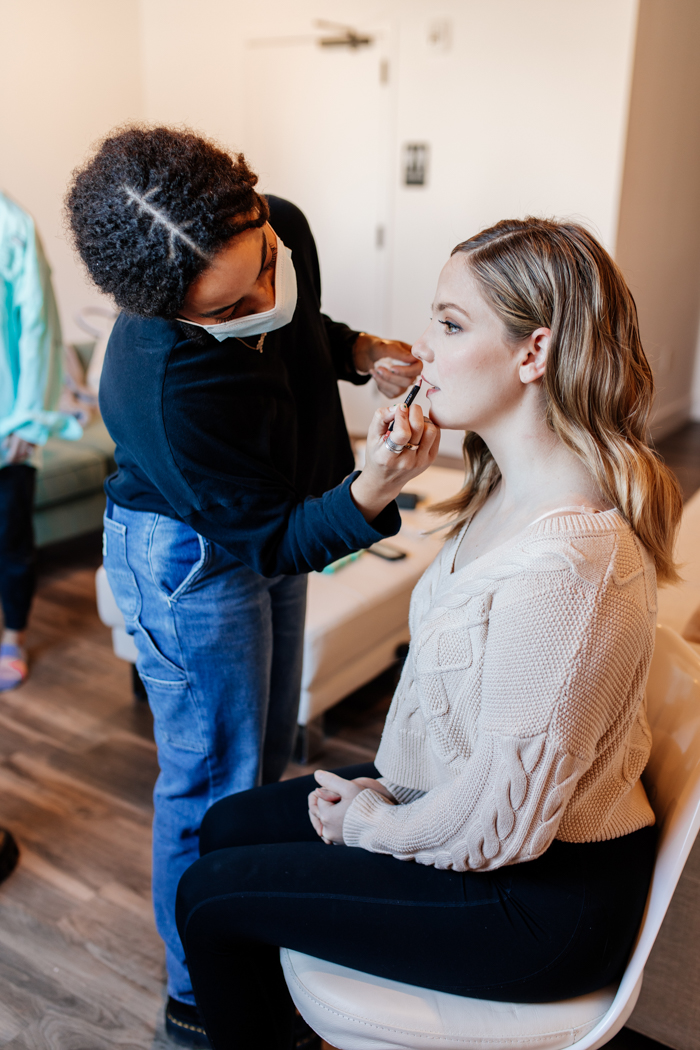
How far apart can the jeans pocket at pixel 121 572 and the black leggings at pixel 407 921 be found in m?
0.37

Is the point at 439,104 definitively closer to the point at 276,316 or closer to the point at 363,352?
the point at 363,352

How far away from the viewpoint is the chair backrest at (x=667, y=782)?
837 mm

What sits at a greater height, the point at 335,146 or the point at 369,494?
the point at 335,146

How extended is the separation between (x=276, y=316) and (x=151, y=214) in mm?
210

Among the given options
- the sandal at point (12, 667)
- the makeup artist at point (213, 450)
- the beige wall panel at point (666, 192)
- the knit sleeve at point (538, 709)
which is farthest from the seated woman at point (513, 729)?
the beige wall panel at point (666, 192)

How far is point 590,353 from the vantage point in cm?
92

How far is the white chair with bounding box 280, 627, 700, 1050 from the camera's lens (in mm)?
832

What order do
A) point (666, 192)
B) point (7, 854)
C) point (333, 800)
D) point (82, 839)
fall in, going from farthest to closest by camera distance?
1. point (666, 192)
2. point (82, 839)
3. point (7, 854)
4. point (333, 800)

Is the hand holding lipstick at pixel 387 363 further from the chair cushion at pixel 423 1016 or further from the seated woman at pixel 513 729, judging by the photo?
the chair cushion at pixel 423 1016

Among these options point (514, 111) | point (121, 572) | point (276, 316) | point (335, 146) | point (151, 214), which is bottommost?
point (121, 572)

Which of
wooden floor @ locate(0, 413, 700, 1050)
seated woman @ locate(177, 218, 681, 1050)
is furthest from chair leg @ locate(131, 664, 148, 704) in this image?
seated woman @ locate(177, 218, 681, 1050)

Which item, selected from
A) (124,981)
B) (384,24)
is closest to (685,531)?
(124,981)

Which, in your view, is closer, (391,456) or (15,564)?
(391,456)

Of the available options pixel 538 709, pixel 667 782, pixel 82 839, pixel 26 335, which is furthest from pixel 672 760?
pixel 26 335
